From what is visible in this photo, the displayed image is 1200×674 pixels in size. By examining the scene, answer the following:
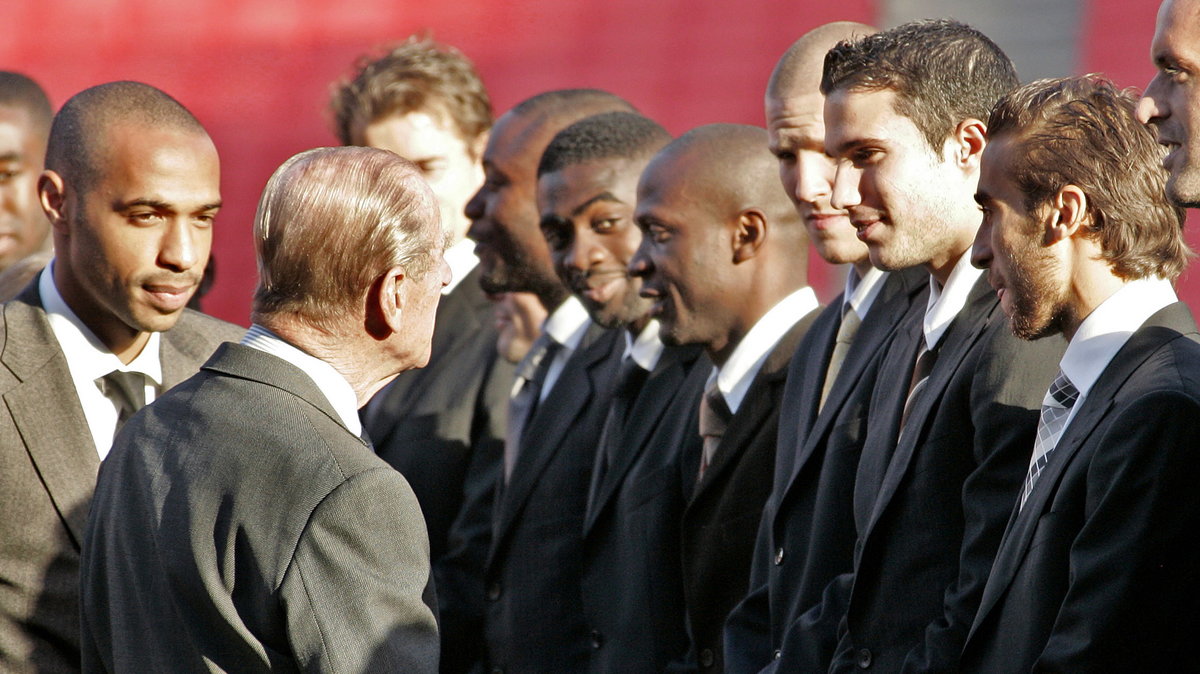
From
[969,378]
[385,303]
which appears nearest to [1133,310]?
[969,378]

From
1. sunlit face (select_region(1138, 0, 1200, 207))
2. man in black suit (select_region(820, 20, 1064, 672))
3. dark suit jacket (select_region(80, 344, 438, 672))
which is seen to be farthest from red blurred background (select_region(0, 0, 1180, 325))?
dark suit jacket (select_region(80, 344, 438, 672))

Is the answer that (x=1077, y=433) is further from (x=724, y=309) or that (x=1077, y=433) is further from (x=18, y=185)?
(x=18, y=185)

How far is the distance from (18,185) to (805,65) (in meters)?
2.60

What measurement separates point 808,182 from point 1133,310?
3.58ft

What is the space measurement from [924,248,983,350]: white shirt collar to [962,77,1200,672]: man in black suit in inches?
8.6

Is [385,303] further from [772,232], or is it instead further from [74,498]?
[772,232]

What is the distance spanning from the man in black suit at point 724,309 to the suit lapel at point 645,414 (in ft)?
0.50

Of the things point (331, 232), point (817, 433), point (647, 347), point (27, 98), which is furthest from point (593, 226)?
point (27, 98)

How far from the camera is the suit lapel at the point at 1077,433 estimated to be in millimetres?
2109

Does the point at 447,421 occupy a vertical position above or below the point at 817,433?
below

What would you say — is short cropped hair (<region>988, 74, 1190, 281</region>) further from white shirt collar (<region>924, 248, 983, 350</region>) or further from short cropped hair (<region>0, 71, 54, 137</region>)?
short cropped hair (<region>0, 71, 54, 137</region>)

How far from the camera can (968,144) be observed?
2824 mm

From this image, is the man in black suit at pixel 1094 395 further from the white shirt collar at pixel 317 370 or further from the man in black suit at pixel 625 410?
the man in black suit at pixel 625 410

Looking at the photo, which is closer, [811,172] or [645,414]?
[811,172]
